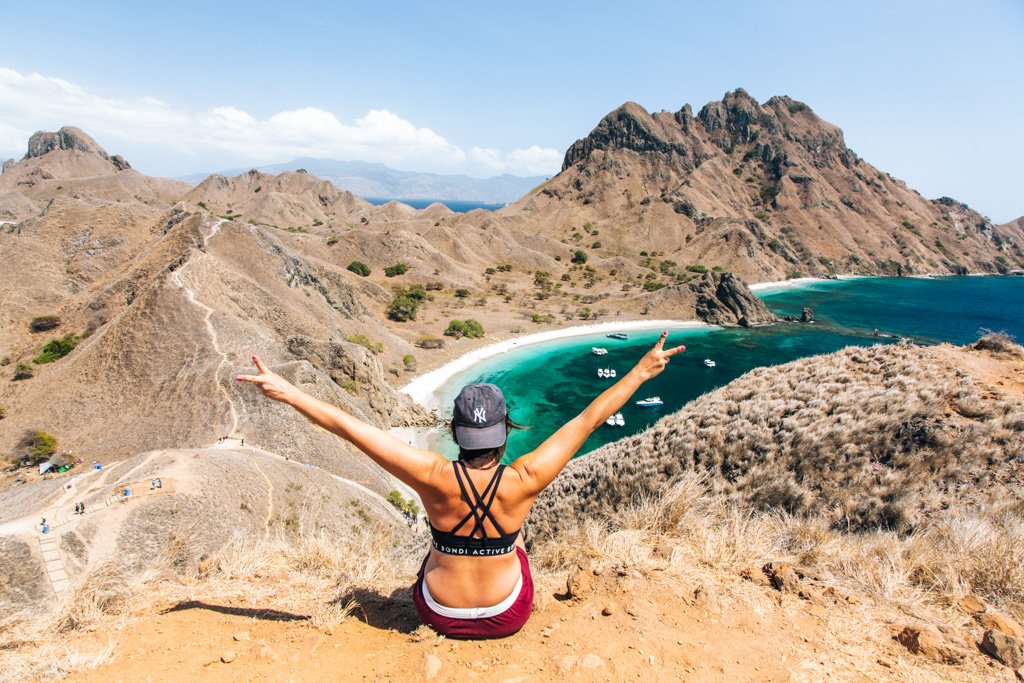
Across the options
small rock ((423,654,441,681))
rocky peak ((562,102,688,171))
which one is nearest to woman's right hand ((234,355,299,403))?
small rock ((423,654,441,681))

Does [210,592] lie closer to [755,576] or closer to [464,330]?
[755,576]

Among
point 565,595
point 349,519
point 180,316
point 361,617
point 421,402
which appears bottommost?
point 421,402

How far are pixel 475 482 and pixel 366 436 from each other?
861 mm

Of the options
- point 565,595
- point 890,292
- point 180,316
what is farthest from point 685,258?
point 565,595

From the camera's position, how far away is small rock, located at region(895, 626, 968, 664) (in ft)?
12.4

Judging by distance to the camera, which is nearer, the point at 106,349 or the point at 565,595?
the point at 565,595

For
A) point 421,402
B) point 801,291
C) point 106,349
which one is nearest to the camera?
point 106,349

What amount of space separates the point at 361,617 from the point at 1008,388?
1363 cm

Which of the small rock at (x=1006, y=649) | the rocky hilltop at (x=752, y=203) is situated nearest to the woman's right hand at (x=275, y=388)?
the small rock at (x=1006, y=649)

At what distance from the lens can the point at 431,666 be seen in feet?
11.6

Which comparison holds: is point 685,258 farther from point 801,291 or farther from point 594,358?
point 594,358

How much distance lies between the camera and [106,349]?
27750 mm

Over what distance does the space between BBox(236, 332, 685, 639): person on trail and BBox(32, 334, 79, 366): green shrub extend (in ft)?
135

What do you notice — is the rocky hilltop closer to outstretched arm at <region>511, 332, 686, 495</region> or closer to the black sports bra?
outstretched arm at <region>511, 332, 686, 495</region>
